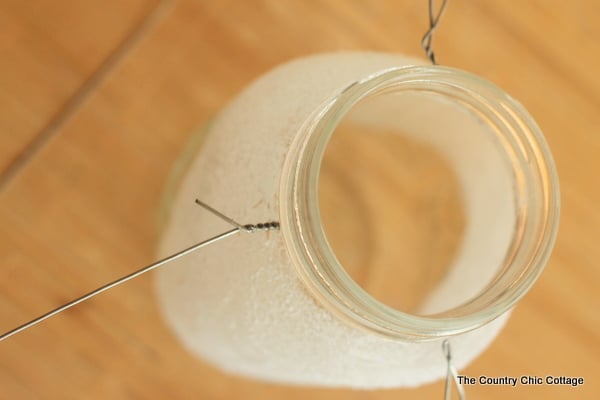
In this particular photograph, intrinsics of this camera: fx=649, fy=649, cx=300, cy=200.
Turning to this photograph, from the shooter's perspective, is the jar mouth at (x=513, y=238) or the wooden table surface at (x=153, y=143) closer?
the jar mouth at (x=513, y=238)

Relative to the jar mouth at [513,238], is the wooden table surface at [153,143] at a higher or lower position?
higher

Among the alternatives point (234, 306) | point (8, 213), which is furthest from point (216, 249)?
point (8, 213)

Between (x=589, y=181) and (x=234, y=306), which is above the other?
(x=589, y=181)

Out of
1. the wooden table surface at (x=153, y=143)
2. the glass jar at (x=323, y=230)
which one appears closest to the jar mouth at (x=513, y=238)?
the glass jar at (x=323, y=230)

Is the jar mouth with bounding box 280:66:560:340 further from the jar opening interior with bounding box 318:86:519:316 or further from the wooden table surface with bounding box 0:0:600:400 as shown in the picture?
the wooden table surface with bounding box 0:0:600:400

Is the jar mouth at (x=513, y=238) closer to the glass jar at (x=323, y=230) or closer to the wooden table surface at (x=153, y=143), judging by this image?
the glass jar at (x=323, y=230)

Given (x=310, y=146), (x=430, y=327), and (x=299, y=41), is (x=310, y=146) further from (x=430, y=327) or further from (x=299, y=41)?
(x=299, y=41)

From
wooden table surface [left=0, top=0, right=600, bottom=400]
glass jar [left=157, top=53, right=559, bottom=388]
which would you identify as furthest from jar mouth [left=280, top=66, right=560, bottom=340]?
wooden table surface [left=0, top=0, right=600, bottom=400]
